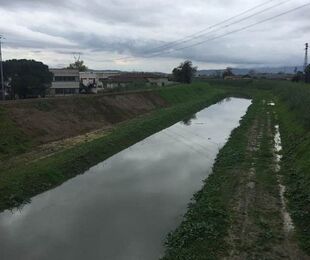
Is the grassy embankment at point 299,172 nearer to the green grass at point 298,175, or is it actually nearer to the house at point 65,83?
the green grass at point 298,175

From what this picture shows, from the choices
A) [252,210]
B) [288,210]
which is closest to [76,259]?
[252,210]

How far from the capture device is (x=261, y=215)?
14.6m

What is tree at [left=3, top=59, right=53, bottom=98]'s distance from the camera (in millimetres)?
50188

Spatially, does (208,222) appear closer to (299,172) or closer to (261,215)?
(261,215)

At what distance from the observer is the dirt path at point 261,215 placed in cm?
1177

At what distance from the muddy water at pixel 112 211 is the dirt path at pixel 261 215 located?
2.13 m

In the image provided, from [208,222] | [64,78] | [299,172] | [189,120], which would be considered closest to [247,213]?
[208,222]

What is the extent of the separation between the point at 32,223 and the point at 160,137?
2033 centimetres

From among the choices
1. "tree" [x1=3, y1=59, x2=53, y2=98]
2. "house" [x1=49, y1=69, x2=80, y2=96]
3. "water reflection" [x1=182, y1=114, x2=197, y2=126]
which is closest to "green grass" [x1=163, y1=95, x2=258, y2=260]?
"water reflection" [x1=182, y1=114, x2=197, y2=126]

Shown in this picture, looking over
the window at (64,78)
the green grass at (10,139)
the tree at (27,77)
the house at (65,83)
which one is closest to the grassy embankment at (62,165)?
the green grass at (10,139)

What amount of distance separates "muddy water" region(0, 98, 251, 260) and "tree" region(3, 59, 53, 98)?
27.9 metres

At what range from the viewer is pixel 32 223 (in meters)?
14.8

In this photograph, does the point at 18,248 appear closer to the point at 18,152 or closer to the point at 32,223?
the point at 32,223

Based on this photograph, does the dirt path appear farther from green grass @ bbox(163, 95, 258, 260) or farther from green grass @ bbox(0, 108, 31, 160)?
green grass @ bbox(0, 108, 31, 160)
